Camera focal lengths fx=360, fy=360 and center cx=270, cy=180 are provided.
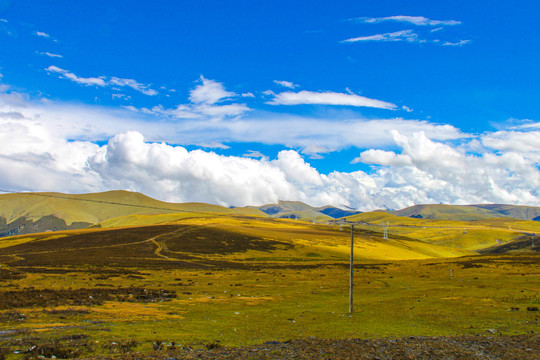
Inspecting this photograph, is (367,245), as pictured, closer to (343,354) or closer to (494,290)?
(494,290)

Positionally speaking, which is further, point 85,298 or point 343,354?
point 85,298

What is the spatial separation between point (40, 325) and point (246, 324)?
1588 centimetres

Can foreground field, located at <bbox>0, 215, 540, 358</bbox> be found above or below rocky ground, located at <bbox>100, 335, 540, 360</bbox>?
below

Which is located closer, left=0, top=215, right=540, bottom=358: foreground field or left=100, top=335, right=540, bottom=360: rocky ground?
left=100, top=335, right=540, bottom=360: rocky ground

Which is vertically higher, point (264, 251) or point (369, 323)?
point (369, 323)

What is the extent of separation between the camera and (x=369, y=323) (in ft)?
105

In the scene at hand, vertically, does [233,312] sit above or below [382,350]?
below

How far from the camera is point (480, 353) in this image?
2264 cm

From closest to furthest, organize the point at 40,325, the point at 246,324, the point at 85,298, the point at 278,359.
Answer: the point at 278,359 < the point at 40,325 < the point at 246,324 < the point at 85,298

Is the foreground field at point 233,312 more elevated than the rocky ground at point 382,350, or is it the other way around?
the rocky ground at point 382,350

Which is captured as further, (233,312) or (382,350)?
(233,312)

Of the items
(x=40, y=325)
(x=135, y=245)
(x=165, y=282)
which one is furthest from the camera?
(x=135, y=245)

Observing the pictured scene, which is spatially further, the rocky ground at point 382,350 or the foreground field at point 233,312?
the foreground field at point 233,312

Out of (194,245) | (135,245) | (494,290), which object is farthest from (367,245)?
(494,290)
